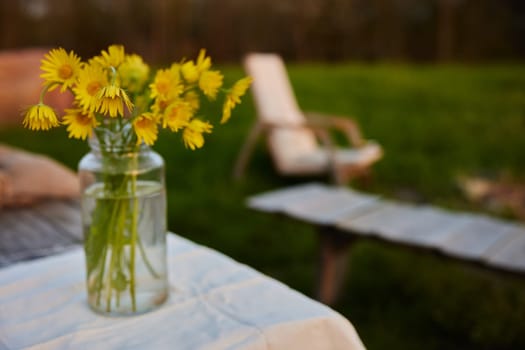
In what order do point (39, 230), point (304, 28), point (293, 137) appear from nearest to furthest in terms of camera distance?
point (39, 230)
point (293, 137)
point (304, 28)

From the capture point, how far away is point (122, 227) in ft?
3.39

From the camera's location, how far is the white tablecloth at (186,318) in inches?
38.2

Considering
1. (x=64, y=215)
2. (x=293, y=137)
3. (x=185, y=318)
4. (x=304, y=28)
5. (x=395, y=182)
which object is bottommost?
(x=395, y=182)

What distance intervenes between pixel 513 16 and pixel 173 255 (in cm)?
1021

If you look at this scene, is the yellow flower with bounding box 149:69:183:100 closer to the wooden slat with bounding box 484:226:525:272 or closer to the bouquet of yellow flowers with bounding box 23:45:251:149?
the bouquet of yellow flowers with bounding box 23:45:251:149

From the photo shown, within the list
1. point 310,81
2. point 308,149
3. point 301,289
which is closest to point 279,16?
point 310,81

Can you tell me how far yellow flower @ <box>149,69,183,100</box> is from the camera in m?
0.98

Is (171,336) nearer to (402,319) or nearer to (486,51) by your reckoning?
(402,319)

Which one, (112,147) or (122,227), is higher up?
(112,147)

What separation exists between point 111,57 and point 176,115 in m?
0.17

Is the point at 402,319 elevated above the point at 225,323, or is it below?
below

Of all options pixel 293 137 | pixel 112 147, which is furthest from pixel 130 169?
pixel 293 137

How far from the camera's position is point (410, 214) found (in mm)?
2297

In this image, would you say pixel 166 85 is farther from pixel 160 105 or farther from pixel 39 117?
pixel 39 117
